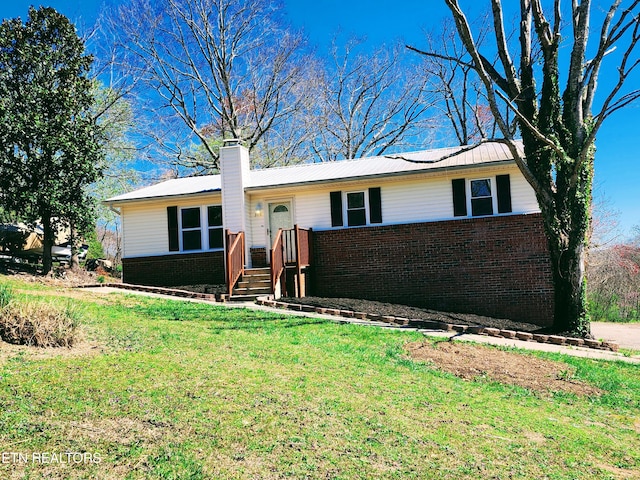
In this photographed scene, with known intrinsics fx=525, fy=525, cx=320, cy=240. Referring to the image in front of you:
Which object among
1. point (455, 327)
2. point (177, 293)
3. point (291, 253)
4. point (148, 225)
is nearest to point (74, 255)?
point (148, 225)

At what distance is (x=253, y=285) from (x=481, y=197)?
6.67 meters

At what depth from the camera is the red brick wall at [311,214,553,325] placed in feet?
45.0

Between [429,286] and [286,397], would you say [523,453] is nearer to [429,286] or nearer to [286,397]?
[286,397]

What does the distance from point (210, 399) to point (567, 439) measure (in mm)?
3372

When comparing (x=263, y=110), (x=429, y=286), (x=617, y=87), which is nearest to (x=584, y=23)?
(x=617, y=87)

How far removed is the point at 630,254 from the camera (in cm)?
2725

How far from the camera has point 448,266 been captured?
14305 millimetres

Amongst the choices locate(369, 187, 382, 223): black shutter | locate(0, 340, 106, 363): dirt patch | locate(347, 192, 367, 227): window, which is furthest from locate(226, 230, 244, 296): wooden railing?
locate(0, 340, 106, 363): dirt patch

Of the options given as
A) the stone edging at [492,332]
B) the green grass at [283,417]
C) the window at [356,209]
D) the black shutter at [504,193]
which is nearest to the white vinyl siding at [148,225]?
the window at [356,209]

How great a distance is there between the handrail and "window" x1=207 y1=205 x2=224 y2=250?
295 cm

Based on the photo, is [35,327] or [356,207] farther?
[356,207]

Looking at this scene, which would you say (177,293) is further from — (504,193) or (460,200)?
(504,193)

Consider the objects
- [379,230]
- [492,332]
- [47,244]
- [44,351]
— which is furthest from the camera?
[47,244]

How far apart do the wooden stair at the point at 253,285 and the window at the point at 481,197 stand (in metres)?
5.95
